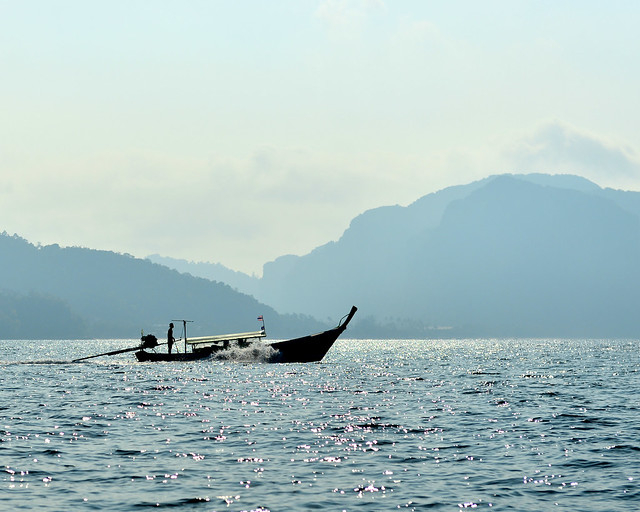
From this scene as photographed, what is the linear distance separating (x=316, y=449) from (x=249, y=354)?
6760 cm

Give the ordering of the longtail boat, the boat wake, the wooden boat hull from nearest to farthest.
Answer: the longtail boat
the wooden boat hull
the boat wake

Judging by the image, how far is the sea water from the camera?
2241cm

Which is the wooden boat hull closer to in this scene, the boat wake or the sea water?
the boat wake

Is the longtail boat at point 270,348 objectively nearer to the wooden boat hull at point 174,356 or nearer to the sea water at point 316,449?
the wooden boat hull at point 174,356

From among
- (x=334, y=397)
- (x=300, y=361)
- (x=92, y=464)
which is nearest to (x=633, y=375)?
(x=300, y=361)

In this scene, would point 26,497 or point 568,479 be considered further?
point 568,479

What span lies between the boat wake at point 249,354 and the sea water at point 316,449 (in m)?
38.0

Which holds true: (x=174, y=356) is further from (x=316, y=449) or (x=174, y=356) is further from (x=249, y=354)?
Answer: (x=316, y=449)

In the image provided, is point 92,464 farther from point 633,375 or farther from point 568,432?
point 633,375

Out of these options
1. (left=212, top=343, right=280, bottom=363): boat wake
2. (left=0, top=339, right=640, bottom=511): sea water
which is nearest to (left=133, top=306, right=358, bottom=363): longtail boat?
(left=212, top=343, right=280, bottom=363): boat wake

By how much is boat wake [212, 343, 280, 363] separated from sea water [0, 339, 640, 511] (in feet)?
125

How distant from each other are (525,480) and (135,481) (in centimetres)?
1158

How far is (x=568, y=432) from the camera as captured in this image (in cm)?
3541

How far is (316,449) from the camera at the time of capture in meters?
30.5
